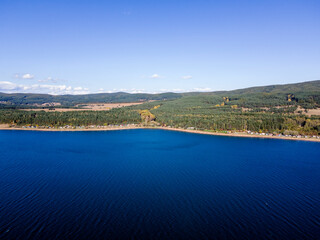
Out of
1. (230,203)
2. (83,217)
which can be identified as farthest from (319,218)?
(83,217)

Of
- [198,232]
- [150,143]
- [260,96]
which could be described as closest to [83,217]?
[198,232]

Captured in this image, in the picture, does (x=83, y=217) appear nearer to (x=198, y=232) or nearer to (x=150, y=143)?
(x=198, y=232)

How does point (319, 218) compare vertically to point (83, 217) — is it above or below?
below

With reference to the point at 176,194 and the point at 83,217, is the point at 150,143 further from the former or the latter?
the point at 83,217

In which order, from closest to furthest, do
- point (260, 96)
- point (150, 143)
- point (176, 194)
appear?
point (176, 194) → point (150, 143) → point (260, 96)

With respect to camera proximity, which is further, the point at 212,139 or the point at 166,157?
the point at 212,139

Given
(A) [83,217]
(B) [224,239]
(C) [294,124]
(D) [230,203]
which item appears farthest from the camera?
(C) [294,124]
